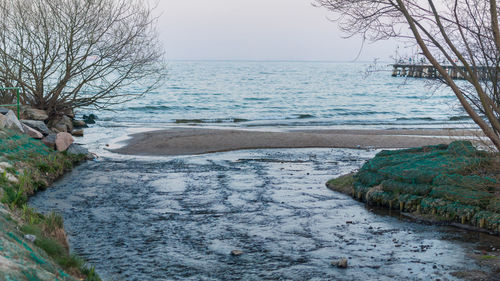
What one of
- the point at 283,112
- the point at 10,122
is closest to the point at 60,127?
the point at 10,122

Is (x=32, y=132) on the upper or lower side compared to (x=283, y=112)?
upper

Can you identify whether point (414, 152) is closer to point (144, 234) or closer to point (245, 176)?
point (245, 176)

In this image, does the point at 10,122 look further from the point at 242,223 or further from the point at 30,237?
the point at 30,237

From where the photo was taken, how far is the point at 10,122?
15.4 meters

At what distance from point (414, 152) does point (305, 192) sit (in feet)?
9.01

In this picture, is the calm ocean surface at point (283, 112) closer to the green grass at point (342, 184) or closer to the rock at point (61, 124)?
the rock at point (61, 124)

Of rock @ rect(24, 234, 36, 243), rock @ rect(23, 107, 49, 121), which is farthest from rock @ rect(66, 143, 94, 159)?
rock @ rect(24, 234, 36, 243)

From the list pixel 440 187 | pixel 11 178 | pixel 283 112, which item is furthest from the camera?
pixel 283 112

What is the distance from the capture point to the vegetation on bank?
966 cm

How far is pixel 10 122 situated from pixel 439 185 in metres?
11.4

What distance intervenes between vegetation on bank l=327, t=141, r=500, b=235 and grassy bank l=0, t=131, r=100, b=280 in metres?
6.29

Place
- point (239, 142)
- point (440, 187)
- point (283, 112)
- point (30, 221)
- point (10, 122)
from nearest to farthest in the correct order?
point (30, 221) < point (440, 187) < point (10, 122) < point (239, 142) < point (283, 112)

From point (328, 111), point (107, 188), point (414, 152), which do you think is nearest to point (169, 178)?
point (107, 188)

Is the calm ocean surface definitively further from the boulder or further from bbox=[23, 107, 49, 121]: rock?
the boulder
